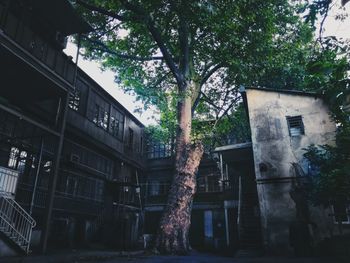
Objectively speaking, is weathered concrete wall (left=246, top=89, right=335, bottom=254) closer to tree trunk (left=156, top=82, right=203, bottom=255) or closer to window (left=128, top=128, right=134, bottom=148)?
tree trunk (left=156, top=82, right=203, bottom=255)

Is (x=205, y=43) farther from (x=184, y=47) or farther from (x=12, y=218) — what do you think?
(x=12, y=218)

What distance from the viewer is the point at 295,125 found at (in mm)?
14852

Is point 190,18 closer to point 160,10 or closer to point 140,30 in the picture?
point 160,10

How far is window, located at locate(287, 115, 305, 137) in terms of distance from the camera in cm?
1459

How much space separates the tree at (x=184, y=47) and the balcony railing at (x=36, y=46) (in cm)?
388

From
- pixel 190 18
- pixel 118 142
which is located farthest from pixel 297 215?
pixel 118 142

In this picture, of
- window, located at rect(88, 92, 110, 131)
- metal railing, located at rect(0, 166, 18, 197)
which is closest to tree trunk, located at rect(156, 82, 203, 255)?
metal railing, located at rect(0, 166, 18, 197)

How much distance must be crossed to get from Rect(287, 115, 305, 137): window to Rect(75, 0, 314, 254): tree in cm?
378

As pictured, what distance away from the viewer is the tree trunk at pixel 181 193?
12.0 m

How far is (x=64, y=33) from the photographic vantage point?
1323 centimetres

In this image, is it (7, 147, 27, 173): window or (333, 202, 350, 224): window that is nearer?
(333, 202, 350, 224): window

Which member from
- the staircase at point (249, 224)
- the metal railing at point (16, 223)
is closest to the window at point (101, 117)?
the metal railing at point (16, 223)

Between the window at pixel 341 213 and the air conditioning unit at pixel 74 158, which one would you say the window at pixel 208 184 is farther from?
the window at pixel 341 213

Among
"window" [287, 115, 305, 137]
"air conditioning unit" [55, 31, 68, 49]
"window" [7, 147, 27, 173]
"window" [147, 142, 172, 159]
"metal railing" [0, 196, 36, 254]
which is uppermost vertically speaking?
"air conditioning unit" [55, 31, 68, 49]
